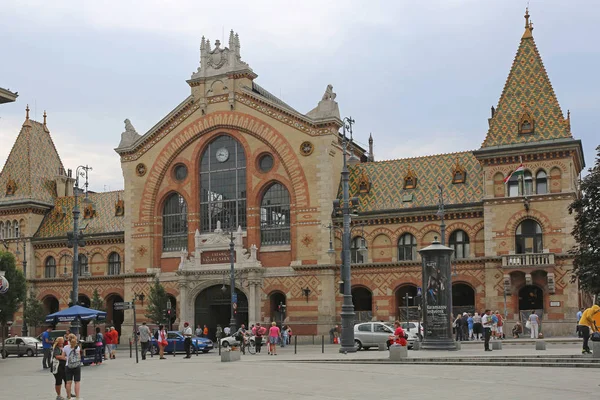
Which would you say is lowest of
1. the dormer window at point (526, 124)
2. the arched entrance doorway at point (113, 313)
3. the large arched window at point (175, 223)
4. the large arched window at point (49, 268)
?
the arched entrance doorway at point (113, 313)

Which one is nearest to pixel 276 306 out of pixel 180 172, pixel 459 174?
pixel 180 172

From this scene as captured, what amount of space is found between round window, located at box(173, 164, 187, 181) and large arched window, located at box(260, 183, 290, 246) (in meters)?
7.13

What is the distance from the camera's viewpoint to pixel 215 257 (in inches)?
2382

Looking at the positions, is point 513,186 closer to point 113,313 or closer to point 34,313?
point 113,313

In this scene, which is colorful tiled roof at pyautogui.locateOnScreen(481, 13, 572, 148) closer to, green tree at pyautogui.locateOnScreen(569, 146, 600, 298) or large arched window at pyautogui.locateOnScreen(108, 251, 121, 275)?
green tree at pyautogui.locateOnScreen(569, 146, 600, 298)

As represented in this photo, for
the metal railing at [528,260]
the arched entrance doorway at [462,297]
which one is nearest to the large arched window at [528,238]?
the metal railing at [528,260]

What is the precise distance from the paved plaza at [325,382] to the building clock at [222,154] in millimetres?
32061

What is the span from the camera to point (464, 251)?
54438mm

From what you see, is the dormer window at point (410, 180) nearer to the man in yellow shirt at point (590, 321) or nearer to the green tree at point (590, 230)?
the green tree at point (590, 230)

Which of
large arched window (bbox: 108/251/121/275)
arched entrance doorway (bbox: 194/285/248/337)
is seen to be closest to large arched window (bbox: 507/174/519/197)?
arched entrance doorway (bbox: 194/285/248/337)

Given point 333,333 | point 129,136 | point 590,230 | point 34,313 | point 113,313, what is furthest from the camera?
point 113,313

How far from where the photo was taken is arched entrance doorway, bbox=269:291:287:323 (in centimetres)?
5880

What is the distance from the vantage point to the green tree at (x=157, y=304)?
195 feet

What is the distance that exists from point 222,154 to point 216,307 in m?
11.6
